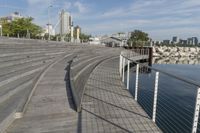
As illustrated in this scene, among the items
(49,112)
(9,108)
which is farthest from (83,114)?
(9,108)

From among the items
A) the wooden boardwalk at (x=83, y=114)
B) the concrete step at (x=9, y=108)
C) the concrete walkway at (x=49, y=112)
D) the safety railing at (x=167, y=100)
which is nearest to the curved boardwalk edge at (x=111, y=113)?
the wooden boardwalk at (x=83, y=114)

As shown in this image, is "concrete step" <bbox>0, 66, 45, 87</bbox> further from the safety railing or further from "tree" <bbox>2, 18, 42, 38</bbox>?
"tree" <bbox>2, 18, 42, 38</bbox>

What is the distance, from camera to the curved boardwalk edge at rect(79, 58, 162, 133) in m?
5.60

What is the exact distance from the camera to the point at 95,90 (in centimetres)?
937

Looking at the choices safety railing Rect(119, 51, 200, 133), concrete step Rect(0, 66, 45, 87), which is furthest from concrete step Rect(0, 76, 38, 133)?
safety railing Rect(119, 51, 200, 133)

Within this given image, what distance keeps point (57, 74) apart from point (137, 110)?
507 cm

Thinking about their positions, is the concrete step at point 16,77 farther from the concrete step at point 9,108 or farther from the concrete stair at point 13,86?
the concrete step at point 9,108

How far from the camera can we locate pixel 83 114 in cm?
643

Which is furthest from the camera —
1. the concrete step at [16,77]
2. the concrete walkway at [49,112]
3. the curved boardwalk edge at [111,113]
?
the concrete step at [16,77]

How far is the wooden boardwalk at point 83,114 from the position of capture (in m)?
5.50

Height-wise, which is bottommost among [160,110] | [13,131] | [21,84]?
[160,110]

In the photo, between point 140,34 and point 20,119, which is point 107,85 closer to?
point 20,119

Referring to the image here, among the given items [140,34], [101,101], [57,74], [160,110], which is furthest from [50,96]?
[140,34]

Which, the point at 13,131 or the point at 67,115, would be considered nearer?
the point at 13,131
